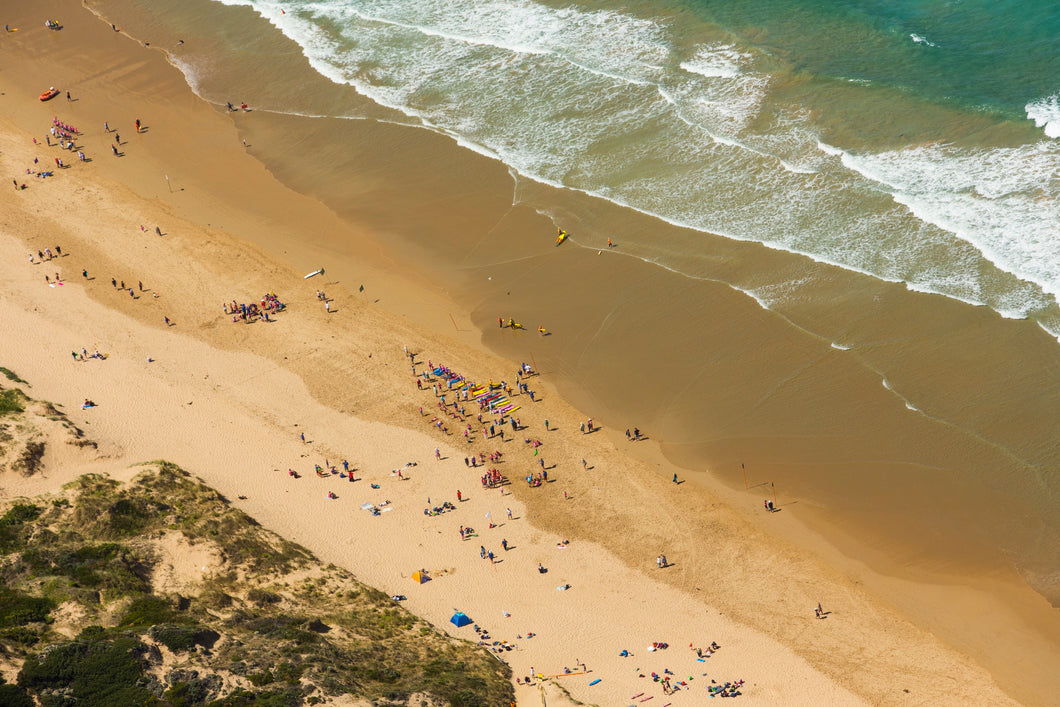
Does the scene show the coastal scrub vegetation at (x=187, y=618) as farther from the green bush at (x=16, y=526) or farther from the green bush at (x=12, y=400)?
the green bush at (x=12, y=400)

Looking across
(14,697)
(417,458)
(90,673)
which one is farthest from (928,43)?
(14,697)

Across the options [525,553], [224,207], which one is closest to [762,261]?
[525,553]

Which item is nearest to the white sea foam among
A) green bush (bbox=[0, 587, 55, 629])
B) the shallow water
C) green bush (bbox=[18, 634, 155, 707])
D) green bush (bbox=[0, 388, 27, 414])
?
the shallow water

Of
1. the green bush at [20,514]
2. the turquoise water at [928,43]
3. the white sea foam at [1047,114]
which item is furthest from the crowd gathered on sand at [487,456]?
the white sea foam at [1047,114]

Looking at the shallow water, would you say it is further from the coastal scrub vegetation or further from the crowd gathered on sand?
the coastal scrub vegetation

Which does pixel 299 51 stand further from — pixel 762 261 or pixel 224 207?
pixel 762 261

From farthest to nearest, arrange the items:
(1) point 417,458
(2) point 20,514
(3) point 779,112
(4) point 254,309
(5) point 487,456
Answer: (3) point 779,112 → (4) point 254,309 → (5) point 487,456 → (1) point 417,458 → (2) point 20,514

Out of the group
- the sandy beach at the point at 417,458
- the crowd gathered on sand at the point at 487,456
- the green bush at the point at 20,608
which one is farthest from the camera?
the crowd gathered on sand at the point at 487,456

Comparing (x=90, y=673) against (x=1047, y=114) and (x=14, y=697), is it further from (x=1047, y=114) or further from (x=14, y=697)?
(x=1047, y=114)
